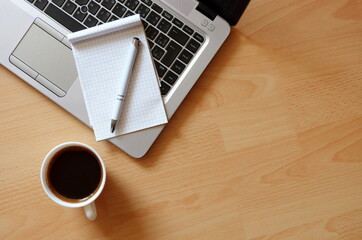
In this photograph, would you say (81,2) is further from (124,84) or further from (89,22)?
(124,84)

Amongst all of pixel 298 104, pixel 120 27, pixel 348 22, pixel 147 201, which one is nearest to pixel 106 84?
pixel 120 27

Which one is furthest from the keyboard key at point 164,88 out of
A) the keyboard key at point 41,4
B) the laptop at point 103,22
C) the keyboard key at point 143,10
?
the keyboard key at point 41,4

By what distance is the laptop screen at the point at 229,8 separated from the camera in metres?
0.65

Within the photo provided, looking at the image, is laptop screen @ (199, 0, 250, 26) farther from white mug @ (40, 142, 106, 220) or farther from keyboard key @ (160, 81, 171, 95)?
white mug @ (40, 142, 106, 220)

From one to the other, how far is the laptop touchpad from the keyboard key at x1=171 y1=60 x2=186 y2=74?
158mm

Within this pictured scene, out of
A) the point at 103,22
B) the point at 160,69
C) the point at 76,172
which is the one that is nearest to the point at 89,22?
the point at 103,22

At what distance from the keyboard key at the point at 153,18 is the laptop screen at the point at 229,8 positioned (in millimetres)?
81

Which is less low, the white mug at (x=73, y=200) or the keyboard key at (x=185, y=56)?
the keyboard key at (x=185, y=56)

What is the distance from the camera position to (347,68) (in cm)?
72

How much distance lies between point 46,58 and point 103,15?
114mm

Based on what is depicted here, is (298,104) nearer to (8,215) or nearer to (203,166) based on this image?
(203,166)

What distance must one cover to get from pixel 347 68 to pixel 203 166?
0.99 ft

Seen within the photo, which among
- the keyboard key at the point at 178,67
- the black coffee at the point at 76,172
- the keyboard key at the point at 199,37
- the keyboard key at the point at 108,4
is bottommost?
the black coffee at the point at 76,172

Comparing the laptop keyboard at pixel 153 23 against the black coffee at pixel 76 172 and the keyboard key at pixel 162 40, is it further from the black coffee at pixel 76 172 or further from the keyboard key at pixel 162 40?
the black coffee at pixel 76 172
